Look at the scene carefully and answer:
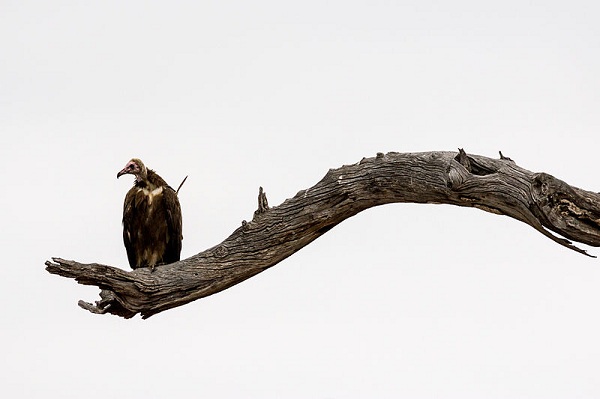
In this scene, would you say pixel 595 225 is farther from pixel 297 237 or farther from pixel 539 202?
pixel 297 237

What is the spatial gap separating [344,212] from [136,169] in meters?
1.31

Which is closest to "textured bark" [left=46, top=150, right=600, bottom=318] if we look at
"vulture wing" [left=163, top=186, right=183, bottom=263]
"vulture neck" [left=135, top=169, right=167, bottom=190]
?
"vulture wing" [left=163, top=186, right=183, bottom=263]

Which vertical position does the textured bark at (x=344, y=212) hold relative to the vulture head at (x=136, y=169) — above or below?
below

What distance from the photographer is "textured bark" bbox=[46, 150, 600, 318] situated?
537cm

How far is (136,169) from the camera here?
20.8 ft

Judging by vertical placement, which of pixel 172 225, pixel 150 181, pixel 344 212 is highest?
pixel 150 181

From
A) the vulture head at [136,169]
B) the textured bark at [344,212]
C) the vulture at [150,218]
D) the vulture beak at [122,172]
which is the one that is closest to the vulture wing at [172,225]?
the vulture at [150,218]

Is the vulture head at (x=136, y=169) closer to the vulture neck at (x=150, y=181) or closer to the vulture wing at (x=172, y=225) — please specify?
the vulture neck at (x=150, y=181)

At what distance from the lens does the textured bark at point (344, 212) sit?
17.6 ft

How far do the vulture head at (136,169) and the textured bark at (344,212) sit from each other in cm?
63

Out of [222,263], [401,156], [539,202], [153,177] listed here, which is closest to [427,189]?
[401,156]

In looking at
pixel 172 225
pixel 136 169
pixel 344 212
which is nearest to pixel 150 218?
pixel 172 225

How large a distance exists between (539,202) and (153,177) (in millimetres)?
2345

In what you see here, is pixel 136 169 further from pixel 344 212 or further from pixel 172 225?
pixel 344 212
